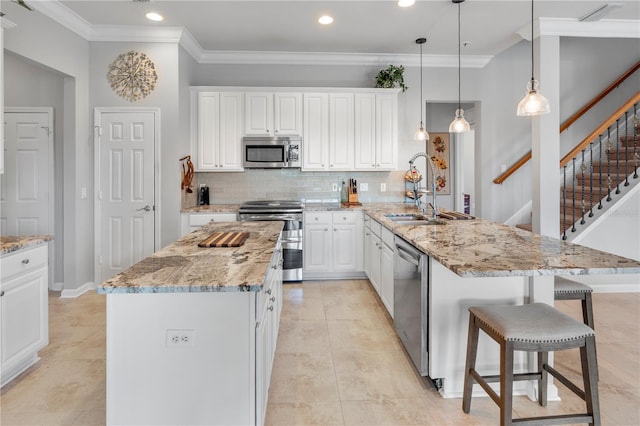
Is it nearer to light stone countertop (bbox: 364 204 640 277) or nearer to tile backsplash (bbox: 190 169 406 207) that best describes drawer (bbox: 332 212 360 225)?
tile backsplash (bbox: 190 169 406 207)

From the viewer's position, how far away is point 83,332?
10.6 ft

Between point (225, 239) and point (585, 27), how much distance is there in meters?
4.34

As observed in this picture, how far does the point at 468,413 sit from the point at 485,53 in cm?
462

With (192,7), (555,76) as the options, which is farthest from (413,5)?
(192,7)

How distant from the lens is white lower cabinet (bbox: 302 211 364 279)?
15.6ft

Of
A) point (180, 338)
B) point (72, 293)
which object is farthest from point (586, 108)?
point (72, 293)

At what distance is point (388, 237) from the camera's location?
3.36 metres

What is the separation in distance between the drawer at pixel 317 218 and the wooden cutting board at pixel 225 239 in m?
1.92

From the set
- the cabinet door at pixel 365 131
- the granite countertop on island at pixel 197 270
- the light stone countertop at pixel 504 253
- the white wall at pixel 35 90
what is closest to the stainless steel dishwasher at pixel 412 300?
the light stone countertop at pixel 504 253

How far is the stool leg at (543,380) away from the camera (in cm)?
213

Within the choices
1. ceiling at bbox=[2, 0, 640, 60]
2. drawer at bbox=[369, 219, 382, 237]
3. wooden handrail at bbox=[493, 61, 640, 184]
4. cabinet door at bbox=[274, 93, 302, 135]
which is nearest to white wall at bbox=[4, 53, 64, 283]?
ceiling at bbox=[2, 0, 640, 60]

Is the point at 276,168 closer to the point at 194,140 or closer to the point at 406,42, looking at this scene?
the point at 194,140

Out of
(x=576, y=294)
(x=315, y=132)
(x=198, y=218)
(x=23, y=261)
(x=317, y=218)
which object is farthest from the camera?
(x=315, y=132)

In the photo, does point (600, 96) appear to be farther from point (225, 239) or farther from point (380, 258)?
point (225, 239)
